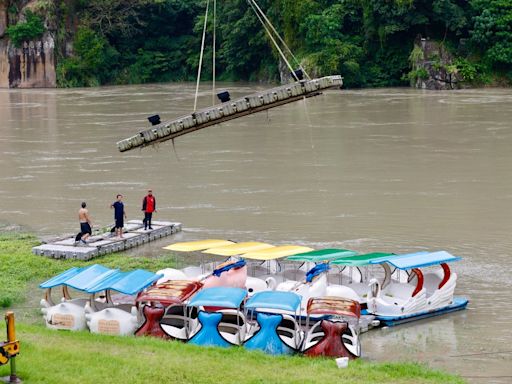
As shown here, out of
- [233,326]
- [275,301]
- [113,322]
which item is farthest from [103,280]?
[275,301]

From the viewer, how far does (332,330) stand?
1348cm

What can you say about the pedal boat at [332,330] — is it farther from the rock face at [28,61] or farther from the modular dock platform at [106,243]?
the rock face at [28,61]

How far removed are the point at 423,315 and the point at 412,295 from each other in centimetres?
37

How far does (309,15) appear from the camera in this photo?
61594mm

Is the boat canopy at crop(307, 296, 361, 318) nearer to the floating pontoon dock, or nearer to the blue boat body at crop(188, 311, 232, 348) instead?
the blue boat body at crop(188, 311, 232, 348)

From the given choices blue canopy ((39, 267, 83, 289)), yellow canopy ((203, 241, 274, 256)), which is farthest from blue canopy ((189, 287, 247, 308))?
yellow canopy ((203, 241, 274, 256))

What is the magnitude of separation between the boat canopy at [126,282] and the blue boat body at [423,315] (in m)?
3.76

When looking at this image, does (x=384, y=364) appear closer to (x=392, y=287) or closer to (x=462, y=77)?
(x=392, y=287)

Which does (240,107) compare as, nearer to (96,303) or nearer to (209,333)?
(96,303)

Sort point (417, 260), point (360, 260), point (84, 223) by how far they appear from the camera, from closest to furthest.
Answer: point (417, 260)
point (360, 260)
point (84, 223)

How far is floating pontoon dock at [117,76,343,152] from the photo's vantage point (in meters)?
19.8

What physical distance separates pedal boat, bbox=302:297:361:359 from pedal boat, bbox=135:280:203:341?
1859 millimetres

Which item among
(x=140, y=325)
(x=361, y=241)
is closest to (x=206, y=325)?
(x=140, y=325)

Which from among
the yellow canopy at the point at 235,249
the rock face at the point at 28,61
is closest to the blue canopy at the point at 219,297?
the yellow canopy at the point at 235,249
